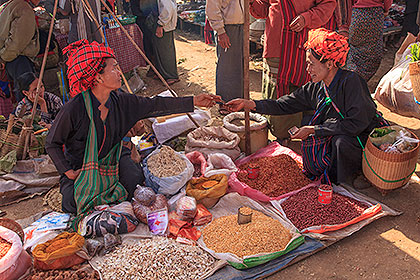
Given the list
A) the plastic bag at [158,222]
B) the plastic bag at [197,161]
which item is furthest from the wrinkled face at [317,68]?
the plastic bag at [158,222]

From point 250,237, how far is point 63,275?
1265mm

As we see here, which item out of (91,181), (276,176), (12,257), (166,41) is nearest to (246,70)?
(276,176)

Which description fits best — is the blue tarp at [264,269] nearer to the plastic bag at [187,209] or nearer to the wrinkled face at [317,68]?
the plastic bag at [187,209]

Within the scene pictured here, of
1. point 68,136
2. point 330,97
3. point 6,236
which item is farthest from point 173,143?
point 6,236

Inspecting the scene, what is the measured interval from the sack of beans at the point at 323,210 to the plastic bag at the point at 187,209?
658 mm

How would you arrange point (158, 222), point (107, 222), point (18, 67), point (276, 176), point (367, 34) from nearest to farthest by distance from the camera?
point (107, 222)
point (158, 222)
point (276, 176)
point (18, 67)
point (367, 34)

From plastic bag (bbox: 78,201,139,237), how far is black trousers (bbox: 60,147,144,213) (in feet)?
0.81

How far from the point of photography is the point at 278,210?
307 cm

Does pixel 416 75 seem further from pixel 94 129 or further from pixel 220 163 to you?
pixel 94 129

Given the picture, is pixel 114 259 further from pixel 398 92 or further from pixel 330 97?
pixel 398 92

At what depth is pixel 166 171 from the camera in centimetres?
324

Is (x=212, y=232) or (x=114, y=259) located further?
(x=212, y=232)

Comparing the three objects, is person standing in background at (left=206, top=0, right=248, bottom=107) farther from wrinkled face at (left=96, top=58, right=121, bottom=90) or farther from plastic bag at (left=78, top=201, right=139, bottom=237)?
plastic bag at (left=78, top=201, right=139, bottom=237)

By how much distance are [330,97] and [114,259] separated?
2083mm
